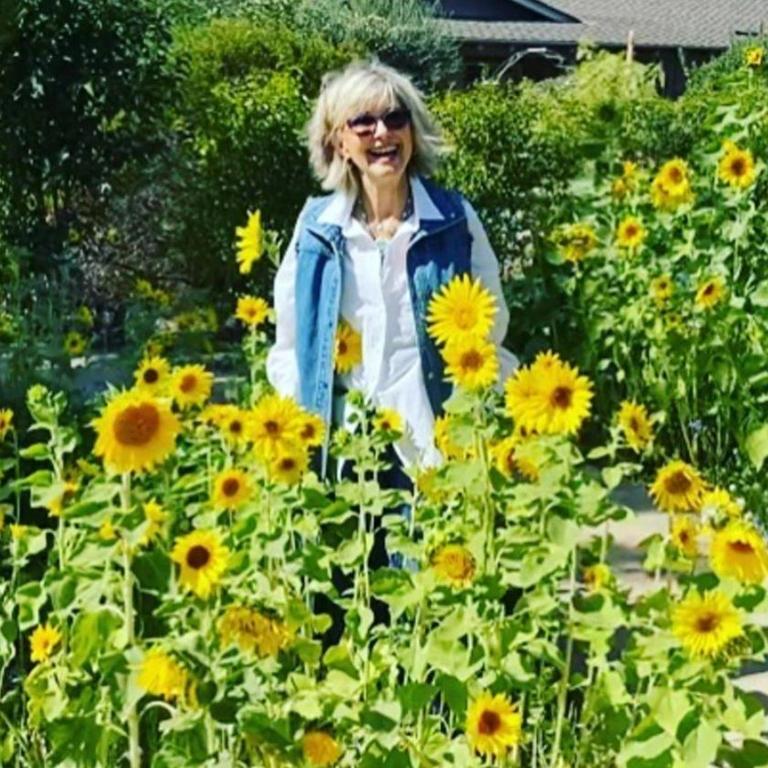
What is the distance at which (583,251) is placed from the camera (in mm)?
5551

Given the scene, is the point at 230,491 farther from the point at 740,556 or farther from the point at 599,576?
the point at 740,556

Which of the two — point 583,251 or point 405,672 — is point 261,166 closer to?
point 583,251

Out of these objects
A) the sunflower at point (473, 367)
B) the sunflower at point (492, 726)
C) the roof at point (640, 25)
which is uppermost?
the roof at point (640, 25)

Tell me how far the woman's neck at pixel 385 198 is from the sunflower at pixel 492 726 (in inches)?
52.8

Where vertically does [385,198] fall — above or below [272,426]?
above

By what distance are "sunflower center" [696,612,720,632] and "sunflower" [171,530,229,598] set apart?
60 centimetres

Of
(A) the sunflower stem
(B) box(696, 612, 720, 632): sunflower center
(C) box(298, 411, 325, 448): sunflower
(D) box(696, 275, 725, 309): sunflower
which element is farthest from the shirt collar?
(D) box(696, 275, 725, 309): sunflower

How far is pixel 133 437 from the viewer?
1954 millimetres

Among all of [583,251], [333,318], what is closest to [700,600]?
[333,318]

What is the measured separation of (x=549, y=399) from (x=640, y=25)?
30.4 m

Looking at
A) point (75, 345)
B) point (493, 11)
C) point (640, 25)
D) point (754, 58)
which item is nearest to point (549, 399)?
point (75, 345)

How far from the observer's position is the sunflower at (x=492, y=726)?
1988 mm

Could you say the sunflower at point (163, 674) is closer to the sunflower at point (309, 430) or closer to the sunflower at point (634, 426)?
the sunflower at point (309, 430)

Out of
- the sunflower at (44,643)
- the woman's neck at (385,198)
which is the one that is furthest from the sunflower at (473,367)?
the woman's neck at (385,198)
